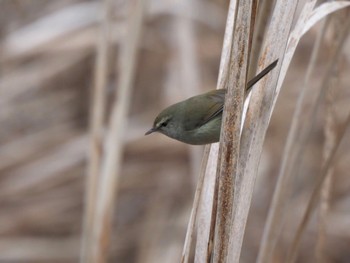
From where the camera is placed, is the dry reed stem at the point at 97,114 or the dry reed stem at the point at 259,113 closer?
the dry reed stem at the point at 259,113

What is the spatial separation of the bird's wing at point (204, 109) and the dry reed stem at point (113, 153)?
0.32 meters

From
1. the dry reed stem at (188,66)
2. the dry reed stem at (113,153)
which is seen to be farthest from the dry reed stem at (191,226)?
the dry reed stem at (188,66)

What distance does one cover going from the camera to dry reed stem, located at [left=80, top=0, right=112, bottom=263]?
1.96m

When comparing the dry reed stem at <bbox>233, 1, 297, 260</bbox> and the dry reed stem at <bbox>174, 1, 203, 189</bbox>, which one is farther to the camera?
the dry reed stem at <bbox>174, 1, 203, 189</bbox>

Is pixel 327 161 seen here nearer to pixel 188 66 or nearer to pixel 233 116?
pixel 233 116

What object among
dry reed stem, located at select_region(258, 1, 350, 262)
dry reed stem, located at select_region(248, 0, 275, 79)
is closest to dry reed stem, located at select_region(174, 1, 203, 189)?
dry reed stem, located at select_region(258, 1, 350, 262)

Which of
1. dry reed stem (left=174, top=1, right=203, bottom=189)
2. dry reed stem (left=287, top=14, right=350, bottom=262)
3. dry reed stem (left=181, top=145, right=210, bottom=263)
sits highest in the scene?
dry reed stem (left=174, top=1, right=203, bottom=189)

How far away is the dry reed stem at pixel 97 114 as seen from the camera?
6.42 feet

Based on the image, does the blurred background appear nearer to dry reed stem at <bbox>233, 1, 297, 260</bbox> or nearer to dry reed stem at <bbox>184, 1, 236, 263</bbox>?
dry reed stem at <bbox>184, 1, 236, 263</bbox>

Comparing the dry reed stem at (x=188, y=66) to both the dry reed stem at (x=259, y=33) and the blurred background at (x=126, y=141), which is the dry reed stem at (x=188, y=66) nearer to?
the blurred background at (x=126, y=141)

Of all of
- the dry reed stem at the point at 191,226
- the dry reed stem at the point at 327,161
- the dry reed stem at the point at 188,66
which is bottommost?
the dry reed stem at the point at 191,226

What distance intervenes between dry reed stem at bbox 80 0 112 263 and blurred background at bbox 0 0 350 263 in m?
0.85

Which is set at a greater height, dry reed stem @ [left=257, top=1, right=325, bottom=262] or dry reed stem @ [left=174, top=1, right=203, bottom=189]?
dry reed stem @ [left=174, top=1, right=203, bottom=189]

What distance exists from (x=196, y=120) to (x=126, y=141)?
1.49 meters
